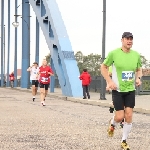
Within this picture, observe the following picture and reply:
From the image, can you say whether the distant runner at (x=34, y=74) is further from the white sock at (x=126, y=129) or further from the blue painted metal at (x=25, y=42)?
the blue painted metal at (x=25, y=42)

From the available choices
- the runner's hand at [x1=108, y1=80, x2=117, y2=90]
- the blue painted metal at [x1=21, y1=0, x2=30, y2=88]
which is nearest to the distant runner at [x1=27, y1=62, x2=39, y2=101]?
the runner's hand at [x1=108, y1=80, x2=117, y2=90]

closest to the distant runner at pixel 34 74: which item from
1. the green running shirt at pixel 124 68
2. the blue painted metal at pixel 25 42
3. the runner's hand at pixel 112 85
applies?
the green running shirt at pixel 124 68

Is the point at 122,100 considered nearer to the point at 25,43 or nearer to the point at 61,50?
the point at 61,50

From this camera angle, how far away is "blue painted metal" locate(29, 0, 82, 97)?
24953mm

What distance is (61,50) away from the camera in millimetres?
25234

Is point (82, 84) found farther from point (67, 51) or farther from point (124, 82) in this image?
point (124, 82)

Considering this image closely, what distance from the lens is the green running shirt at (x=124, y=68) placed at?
274 inches

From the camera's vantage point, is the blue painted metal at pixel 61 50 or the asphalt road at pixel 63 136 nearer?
the asphalt road at pixel 63 136

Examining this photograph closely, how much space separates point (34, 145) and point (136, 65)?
188 centimetres

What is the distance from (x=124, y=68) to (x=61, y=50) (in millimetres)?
18361

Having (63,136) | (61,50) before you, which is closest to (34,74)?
(61,50)

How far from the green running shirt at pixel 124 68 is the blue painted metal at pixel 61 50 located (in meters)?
17.7

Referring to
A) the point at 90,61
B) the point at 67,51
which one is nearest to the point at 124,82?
the point at 67,51

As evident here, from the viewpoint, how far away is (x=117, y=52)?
7016 millimetres
